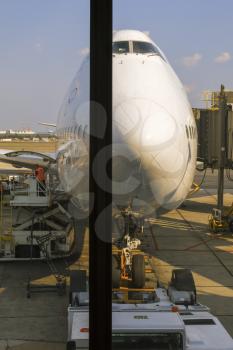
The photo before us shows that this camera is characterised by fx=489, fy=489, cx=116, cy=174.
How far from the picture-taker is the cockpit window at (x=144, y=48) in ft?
22.8

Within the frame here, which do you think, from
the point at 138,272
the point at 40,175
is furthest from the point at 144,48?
the point at 40,175

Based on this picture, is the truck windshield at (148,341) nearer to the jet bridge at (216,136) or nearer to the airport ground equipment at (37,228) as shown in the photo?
the airport ground equipment at (37,228)

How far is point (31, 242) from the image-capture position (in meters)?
9.44

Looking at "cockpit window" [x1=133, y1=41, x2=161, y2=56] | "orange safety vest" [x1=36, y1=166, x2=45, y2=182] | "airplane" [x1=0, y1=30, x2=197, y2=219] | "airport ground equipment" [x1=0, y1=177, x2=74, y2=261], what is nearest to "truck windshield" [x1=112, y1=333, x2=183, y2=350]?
"airplane" [x1=0, y1=30, x2=197, y2=219]

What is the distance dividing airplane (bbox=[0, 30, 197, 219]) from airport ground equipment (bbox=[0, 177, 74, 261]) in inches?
102

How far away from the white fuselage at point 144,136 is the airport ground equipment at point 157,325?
1169 mm

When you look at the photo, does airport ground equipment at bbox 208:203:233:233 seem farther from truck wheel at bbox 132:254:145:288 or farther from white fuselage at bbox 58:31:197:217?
white fuselage at bbox 58:31:197:217

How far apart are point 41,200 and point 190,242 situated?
4489 mm

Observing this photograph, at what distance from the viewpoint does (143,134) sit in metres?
5.17

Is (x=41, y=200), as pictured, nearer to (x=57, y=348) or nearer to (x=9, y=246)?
(x=9, y=246)

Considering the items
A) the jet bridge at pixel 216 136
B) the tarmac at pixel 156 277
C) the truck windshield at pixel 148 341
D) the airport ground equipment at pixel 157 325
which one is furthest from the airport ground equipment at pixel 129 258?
the jet bridge at pixel 216 136

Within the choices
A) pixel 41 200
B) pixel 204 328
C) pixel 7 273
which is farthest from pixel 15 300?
pixel 204 328

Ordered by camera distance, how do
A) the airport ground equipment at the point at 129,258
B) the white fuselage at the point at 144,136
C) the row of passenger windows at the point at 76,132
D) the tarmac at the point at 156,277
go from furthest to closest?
the airport ground equipment at the point at 129,258 < the tarmac at the point at 156,277 < the row of passenger windows at the point at 76,132 < the white fuselage at the point at 144,136

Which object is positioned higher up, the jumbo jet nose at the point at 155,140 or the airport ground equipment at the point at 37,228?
the jumbo jet nose at the point at 155,140
